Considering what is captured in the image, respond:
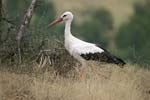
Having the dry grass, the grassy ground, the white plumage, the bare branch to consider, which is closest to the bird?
the white plumage

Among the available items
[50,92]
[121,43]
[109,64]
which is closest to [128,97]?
[50,92]

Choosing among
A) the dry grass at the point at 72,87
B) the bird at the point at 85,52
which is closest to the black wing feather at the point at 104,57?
the bird at the point at 85,52

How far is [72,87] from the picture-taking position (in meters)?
10.6

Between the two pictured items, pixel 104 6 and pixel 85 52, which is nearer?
pixel 85 52

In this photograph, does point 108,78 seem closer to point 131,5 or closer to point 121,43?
point 121,43

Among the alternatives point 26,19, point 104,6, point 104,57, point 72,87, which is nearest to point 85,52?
point 104,57

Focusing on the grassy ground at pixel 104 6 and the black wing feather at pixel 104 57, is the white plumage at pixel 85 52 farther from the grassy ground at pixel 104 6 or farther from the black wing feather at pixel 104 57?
A: the grassy ground at pixel 104 6

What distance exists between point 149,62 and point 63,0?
66.4 metres

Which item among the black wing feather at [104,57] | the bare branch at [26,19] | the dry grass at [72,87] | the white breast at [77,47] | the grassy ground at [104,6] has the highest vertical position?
the grassy ground at [104,6]

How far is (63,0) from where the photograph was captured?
79812mm

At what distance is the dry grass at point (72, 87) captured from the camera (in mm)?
10117

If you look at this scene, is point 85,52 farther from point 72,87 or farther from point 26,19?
point 72,87

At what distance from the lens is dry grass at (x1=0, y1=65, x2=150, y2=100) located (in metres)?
10.1

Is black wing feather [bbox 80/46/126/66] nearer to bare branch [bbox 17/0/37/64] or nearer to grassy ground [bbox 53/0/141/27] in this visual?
bare branch [bbox 17/0/37/64]
